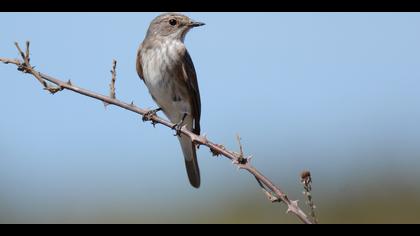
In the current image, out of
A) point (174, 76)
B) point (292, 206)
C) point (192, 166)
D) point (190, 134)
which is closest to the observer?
point (292, 206)

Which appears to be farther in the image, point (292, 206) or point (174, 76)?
point (174, 76)

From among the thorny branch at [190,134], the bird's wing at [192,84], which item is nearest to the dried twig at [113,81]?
the thorny branch at [190,134]

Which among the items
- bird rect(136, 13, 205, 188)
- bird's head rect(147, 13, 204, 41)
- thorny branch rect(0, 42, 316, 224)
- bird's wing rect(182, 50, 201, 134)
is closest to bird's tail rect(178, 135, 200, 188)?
bird rect(136, 13, 205, 188)

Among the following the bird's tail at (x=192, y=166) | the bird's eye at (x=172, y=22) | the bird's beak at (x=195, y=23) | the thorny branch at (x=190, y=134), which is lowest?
the thorny branch at (x=190, y=134)

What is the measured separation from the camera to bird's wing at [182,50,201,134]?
620 centimetres

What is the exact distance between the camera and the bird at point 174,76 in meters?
6.12

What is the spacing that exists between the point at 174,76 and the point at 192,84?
0.20 metres

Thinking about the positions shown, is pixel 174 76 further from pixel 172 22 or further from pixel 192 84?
pixel 172 22

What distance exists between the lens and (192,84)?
6234 millimetres

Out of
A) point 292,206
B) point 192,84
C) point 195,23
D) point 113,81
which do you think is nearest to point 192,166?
point 192,84

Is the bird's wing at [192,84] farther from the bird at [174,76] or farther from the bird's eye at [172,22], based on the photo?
the bird's eye at [172,22]

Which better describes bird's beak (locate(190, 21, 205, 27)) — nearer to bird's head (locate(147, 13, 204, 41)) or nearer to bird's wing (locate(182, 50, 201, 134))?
bird's head (locate(147, 13, 204, 41))
